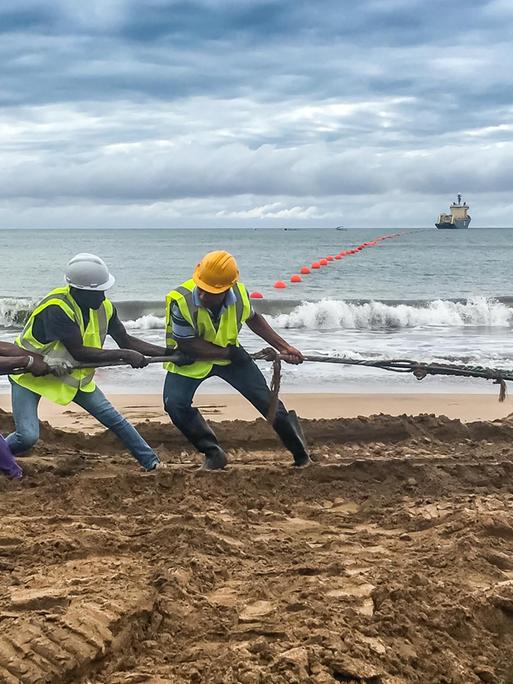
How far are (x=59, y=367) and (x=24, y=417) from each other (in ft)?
1.50

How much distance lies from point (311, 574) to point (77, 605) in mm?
1153

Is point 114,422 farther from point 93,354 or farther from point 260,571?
point 260,571

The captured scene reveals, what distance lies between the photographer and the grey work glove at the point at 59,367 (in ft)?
18.9

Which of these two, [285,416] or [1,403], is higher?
→ [285,416]

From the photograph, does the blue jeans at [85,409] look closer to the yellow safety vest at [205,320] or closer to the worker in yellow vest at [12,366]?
the worker in yellow vest at [12,366]

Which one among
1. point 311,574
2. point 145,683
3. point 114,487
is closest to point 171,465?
point 114,487

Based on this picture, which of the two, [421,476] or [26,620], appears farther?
[421,476]

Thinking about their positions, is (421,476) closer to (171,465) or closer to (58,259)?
(171,465)

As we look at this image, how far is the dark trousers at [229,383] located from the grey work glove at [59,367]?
0.73 meters

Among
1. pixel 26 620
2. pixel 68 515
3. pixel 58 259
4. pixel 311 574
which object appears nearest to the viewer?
pixel 26 620

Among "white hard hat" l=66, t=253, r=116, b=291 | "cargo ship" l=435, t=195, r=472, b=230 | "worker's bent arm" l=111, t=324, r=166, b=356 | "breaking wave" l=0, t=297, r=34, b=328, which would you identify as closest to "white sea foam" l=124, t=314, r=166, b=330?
"breaking wave" l=0, t=297, r=34, b=328

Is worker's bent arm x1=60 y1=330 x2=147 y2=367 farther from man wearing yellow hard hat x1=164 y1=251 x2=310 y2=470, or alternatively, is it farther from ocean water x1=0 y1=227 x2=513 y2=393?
ocean water x1=0 y1=227 x2=513 y2=393

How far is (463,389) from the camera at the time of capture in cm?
1058

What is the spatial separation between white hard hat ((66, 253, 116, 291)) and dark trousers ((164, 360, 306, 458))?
2.85 feet
